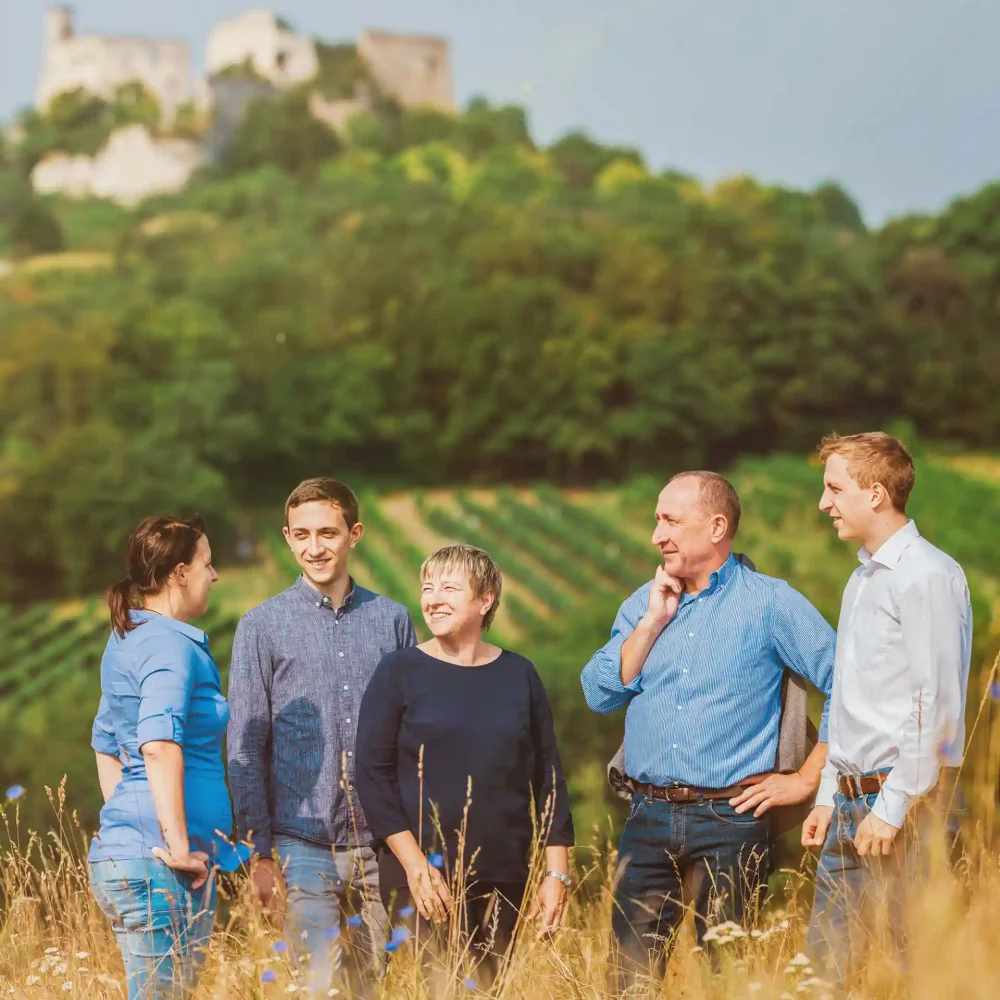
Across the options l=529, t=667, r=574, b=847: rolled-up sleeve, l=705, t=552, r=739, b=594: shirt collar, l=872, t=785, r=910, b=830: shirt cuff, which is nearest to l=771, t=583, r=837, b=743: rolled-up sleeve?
l=705, t=552, r=739, b=594: shirt collar

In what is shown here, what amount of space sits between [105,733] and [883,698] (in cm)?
174

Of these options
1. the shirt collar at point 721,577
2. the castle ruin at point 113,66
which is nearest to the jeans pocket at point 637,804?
the shirt collar at point 721,577

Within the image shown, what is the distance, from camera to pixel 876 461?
3354mm

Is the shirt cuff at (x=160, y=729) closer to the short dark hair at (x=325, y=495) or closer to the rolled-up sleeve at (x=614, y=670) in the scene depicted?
the short dark hair at (x=325, y=495)

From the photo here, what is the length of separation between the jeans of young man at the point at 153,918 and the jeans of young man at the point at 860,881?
4.19 ft

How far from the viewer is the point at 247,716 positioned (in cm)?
378

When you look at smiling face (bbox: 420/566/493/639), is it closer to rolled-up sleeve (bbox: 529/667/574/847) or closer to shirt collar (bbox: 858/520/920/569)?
rolled-up sleeve (bbox: 529/667/574/847)

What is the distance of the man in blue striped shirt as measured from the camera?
3574 mm

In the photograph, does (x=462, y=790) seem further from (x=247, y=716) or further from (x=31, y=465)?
(x=31, y=465)

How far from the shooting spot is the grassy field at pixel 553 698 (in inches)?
111

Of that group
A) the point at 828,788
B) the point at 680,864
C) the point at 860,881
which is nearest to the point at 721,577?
the point at 828,788

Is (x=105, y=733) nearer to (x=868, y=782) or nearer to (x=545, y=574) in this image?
(x=868, y=782)

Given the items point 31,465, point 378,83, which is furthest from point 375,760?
point 378,83

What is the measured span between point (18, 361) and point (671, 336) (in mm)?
26110
